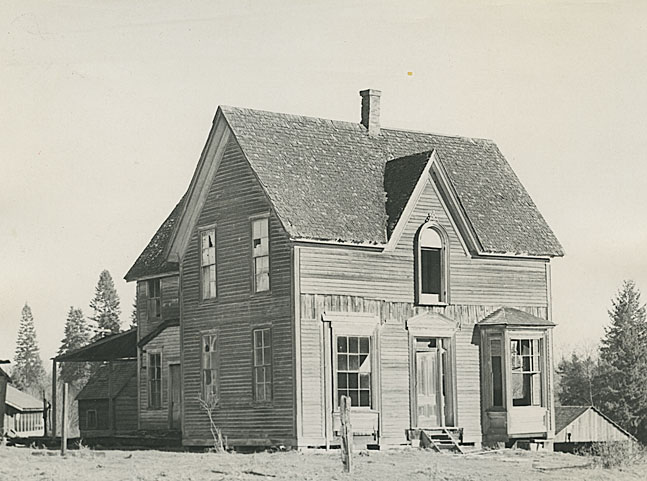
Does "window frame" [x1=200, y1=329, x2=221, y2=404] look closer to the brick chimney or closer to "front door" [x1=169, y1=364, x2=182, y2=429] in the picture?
"front door" [x1=169, y1=364, x2=182, y2=429]

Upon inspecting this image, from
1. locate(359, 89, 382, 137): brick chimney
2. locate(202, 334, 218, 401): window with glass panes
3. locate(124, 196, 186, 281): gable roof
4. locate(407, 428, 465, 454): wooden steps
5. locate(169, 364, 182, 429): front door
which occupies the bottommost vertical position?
locate(407, 428, 465, 454): wooden steps

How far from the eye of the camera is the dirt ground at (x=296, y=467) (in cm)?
2838

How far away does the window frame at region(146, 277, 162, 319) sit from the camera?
4864cm

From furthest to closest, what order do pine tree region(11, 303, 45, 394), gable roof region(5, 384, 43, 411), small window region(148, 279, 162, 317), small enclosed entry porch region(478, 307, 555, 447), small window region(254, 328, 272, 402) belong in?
1. pine tree region(11, 303, 45, 394)
2. gable roof region(5, 384, 43, 411)
3. small window region(148, 279, 162, 317)
4. small enclosed entry porch region(478, 307, 555, 447)
5. small window region(254, 328, 272, 402)

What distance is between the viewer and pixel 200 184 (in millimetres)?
38969

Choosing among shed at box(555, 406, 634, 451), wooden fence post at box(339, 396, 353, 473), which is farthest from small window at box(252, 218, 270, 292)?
shed at box(555, 406, 634, 451)

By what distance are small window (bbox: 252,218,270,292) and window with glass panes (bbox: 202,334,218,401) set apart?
9.39 ft

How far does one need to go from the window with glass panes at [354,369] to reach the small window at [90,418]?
90.0 ft

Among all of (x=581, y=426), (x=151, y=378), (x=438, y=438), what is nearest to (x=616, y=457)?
(x=438, y=438)

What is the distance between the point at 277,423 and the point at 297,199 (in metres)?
6.44

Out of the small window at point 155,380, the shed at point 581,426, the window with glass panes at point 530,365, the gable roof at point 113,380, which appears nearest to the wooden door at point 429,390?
the window with glass panes at point 530,365

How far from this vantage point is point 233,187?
37438mm

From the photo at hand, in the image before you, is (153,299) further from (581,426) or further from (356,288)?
(581,426)

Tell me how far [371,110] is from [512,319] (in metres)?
8.24
